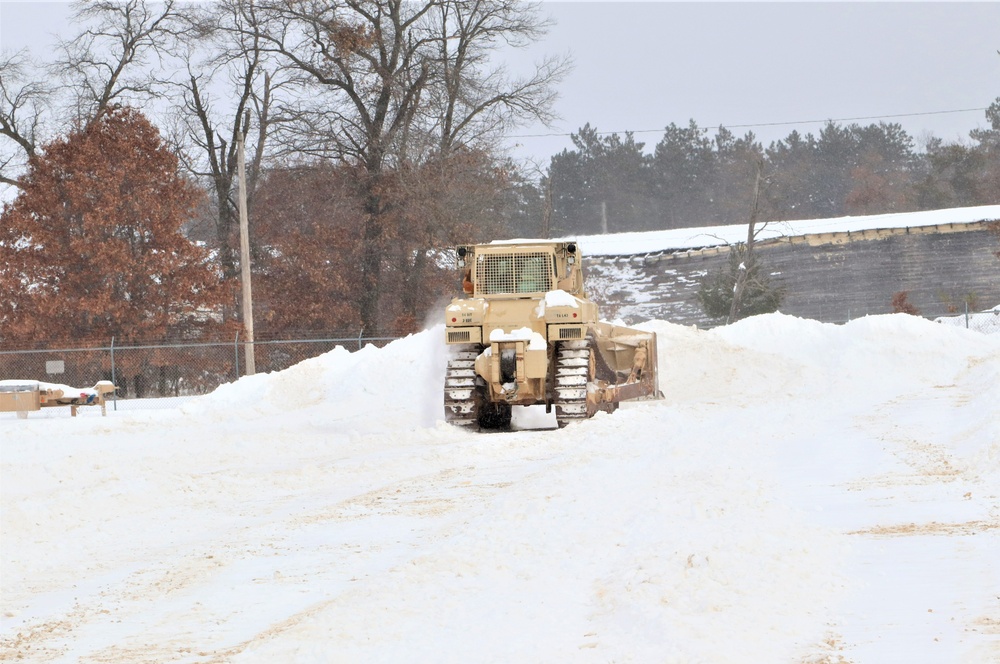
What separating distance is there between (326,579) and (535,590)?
1.61 m

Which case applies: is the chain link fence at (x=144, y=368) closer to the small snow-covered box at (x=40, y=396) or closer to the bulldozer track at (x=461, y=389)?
the small snow-covered box at (x=40, y=396)

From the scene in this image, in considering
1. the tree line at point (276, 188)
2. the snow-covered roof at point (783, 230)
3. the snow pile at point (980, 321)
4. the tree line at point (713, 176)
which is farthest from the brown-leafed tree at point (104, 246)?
the tree line at point (713, 176)

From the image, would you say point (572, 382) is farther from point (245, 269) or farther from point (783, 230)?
point (783, 230)

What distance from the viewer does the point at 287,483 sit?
14086 millimetres

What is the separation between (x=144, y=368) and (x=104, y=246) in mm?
3409

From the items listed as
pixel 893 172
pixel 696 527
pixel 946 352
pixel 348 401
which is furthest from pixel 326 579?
pixel 893 172

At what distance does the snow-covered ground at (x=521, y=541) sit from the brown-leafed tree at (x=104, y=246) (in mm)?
13005

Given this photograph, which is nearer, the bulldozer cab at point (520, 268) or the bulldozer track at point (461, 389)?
the bulldozer track at point (461, 389)

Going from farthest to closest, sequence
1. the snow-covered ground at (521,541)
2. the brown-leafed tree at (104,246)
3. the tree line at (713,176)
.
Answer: the tree line at (713,176) → the brown-leafed tree at (104,246) → the snow-covered ground at (521,541)

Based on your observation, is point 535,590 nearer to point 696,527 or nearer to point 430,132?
point 696,527

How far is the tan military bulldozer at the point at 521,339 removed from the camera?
19.4 meters

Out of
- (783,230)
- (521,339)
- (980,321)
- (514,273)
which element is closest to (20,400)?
(514,273)

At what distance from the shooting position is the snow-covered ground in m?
6.58

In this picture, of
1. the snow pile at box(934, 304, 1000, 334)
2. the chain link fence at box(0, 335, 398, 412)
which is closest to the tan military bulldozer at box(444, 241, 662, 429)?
the chain link fence at box(0, 335, 398, 412)
